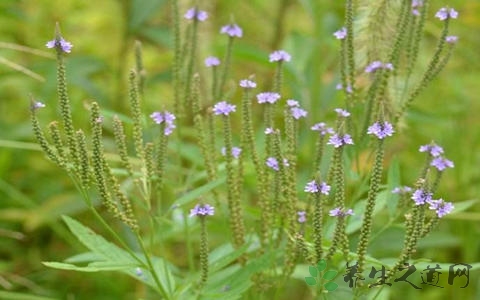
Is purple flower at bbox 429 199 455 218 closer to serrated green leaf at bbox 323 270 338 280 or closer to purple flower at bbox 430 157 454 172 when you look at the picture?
purple flower at bbox 430 157 454 172

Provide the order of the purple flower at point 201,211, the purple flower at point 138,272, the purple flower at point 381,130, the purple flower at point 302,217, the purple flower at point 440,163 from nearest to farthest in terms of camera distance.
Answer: the purple flower at point 381,130, the purple flower at point 201,211, the purple flower at point 440,163, the purple flower at point 302,217, the purple flower at point 138,272

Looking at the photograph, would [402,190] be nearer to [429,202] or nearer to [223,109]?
[429,202]

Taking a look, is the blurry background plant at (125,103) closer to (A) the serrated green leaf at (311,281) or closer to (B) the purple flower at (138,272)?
(B) the purple flower at (138,272)

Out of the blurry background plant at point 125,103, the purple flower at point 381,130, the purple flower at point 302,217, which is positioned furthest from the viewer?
the blurry background plant at point 125,103

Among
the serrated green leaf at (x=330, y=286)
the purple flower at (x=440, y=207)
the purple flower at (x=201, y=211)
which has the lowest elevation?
the serrated green leaf at (x=330, y=286)

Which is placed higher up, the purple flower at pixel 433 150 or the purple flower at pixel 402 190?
the purple flower at pixel 433 150

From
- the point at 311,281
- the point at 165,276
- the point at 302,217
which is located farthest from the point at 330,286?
the point at 165,276

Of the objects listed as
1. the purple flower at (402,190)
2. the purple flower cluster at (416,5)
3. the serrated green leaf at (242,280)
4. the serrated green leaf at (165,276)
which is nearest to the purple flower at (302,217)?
the serrated green leaf at (242,280)
